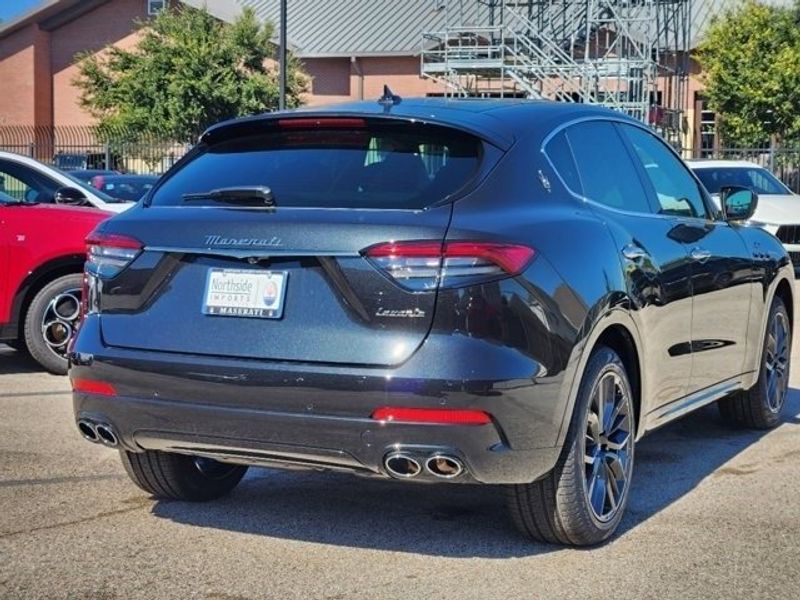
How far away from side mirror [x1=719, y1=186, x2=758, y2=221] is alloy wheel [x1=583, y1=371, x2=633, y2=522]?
2.03 meters

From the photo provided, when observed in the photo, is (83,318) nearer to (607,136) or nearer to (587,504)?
(587,504)

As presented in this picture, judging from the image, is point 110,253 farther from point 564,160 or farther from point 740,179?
point 740,179

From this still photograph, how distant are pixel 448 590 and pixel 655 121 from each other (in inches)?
936

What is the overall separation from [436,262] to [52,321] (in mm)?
5414

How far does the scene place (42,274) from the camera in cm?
875

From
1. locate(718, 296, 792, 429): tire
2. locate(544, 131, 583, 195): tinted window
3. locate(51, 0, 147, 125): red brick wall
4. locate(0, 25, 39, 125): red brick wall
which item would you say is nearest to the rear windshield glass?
locate(544, 131, 583, 195): tinted window

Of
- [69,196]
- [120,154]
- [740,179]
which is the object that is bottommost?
[69,196]

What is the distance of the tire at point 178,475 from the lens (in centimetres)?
522

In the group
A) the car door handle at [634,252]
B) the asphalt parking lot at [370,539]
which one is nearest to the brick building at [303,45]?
the asphalt parking lot at [370,539]

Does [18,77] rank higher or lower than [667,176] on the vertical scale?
higher

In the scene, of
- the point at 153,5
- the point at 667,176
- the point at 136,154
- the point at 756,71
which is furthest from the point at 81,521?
the point at 153,5

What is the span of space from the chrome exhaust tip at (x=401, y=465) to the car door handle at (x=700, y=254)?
2.21 metres

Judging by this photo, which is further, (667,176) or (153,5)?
(153,5)

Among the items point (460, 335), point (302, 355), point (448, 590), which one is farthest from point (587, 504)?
point (302, 355)
